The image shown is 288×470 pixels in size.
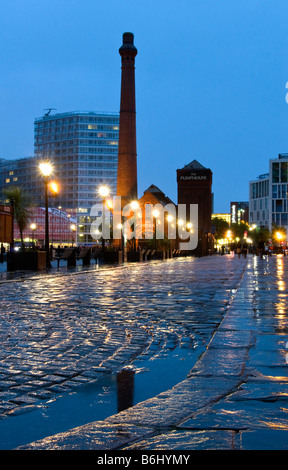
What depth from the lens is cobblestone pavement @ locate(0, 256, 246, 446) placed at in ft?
16.7

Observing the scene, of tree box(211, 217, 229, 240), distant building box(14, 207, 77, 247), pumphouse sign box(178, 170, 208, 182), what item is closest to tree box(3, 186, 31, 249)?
distant building box(14, 207, 77, 247)

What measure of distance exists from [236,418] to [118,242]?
80446 mm

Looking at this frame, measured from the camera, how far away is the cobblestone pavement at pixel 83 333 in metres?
5.09

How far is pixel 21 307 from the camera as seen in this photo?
11328 mm

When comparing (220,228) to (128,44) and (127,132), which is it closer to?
(128,44)

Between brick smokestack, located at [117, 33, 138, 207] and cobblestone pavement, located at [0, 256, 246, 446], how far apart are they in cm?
6104

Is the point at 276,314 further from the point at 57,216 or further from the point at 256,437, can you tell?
the point at 57,216

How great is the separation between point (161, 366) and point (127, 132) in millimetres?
69791

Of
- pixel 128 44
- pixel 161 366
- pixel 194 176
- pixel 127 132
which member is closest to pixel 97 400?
pixel 161 366

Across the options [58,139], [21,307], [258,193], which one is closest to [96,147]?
[58,139]

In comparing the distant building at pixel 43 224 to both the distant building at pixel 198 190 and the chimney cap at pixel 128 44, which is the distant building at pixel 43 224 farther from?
the distant building at pixel 198 190

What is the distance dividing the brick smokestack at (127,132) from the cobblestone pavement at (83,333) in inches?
2403

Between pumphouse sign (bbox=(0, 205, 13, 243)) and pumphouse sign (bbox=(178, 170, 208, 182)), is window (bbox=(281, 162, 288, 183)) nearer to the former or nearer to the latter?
pumphouse sign (bbox=(178, 170, 208, 182))

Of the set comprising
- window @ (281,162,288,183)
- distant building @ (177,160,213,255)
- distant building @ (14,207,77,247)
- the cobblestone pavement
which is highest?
window @ (281,162,288,183)
